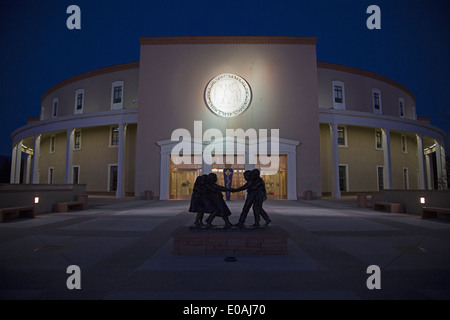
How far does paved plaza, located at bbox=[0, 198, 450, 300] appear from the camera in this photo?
12.3 ft

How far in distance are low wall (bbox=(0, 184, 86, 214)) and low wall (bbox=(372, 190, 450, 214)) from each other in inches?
696

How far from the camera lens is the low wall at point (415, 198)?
1202 centimetres

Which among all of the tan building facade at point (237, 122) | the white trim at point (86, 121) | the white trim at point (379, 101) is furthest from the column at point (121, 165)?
the white trim at point (379, 101)

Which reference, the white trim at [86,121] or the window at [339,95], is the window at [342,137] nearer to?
the window at [339,95]

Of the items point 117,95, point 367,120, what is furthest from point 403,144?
point 117,95

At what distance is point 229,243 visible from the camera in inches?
232

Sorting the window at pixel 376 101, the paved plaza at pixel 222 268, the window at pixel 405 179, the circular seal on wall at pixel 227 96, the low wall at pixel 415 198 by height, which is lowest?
the paved plaza at pixel 222 268

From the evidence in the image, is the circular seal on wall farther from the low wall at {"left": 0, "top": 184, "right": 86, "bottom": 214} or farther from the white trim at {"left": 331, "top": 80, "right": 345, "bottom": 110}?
the low wall at {"left": 0, "top": 184, "right": 86, "bottom": 214}

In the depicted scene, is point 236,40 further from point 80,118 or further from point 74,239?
point 74,239

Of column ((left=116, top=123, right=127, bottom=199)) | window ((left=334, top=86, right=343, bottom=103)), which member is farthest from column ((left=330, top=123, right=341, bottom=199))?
column ((left=116, top=123, right=127, bottom=199))

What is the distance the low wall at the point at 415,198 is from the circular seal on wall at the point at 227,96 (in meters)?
14.1

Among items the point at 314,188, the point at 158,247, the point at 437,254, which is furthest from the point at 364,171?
the point at 158,247
